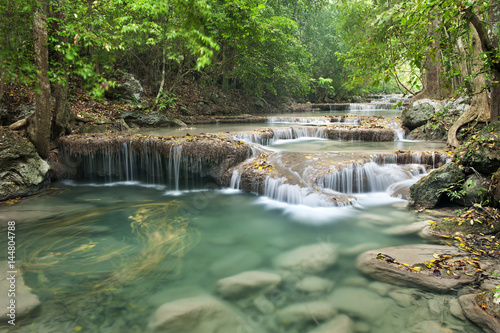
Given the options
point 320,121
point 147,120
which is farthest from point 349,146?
point 147,120

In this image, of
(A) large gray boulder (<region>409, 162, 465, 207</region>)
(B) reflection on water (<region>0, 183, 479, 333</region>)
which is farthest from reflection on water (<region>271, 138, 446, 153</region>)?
(A) large gray boulder (<region>409, 162, 465, 207</region>)

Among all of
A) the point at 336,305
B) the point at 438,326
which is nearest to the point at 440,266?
the point at 438,326

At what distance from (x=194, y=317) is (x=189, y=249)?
1798 mm

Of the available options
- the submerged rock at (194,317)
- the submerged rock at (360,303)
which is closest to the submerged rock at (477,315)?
the submerged rock at (360,303)

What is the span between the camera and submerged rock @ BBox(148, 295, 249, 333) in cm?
314

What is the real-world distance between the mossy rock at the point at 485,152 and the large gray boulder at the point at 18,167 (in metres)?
10.00

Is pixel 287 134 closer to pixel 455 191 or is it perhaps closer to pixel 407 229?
pixel 455 191

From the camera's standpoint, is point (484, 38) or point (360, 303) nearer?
point (360, 303)

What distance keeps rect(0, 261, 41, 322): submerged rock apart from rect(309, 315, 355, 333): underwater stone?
324 cm

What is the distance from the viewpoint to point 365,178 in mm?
7293

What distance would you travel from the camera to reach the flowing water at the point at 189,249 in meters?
3.30

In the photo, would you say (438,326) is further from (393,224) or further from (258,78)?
(258,78)

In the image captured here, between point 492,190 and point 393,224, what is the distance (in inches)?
65.1

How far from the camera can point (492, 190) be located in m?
4.79
